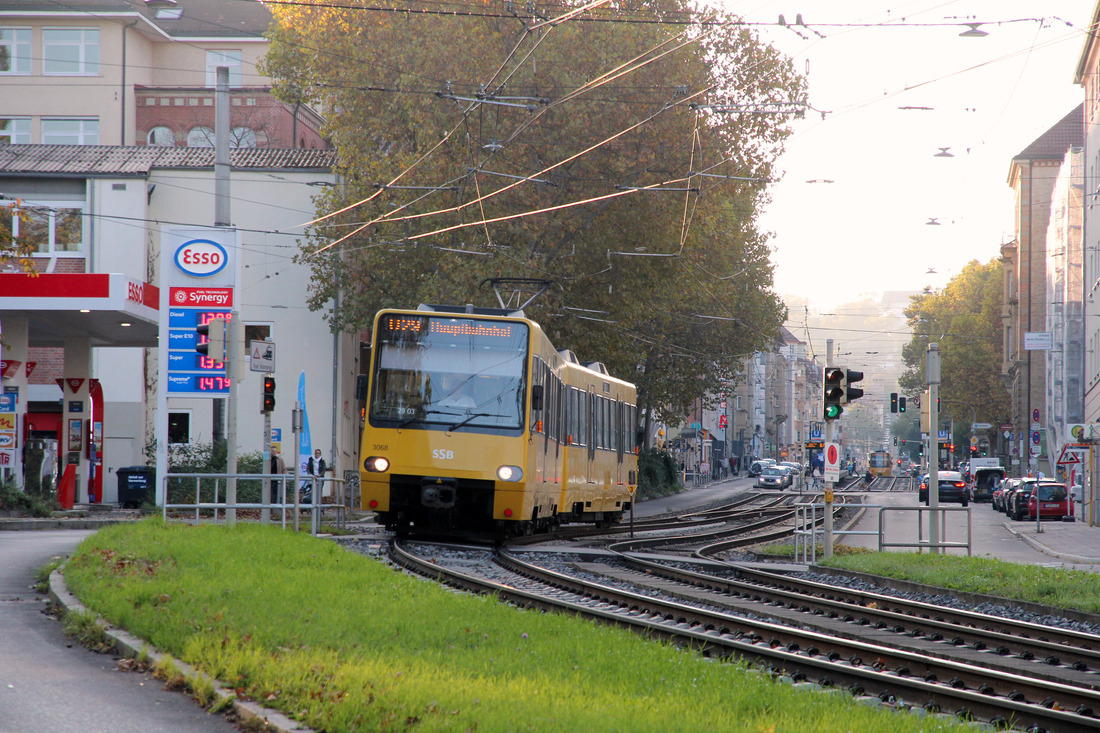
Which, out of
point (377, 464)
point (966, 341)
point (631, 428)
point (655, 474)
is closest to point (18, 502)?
point (377, 464)

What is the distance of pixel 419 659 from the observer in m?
8.06

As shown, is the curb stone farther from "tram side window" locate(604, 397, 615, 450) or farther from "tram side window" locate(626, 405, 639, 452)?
"tram side window" locate(626, 405, 639, 452)

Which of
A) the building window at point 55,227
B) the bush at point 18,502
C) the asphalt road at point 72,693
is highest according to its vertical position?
the building window at point 55,227

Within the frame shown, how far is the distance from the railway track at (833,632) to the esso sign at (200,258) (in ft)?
20.9

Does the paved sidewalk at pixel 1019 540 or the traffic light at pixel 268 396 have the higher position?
the traffic light at pixel 268 396

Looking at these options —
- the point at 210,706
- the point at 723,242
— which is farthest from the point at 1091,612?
the point at 723,242

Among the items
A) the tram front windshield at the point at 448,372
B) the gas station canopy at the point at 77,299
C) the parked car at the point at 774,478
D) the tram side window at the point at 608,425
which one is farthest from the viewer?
the parked car at the point at 774,478

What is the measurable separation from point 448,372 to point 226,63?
4506cm

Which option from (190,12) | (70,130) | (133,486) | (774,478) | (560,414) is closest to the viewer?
(560,414)

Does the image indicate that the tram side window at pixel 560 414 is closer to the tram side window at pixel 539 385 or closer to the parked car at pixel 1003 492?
the tram side window at pixel 539 385

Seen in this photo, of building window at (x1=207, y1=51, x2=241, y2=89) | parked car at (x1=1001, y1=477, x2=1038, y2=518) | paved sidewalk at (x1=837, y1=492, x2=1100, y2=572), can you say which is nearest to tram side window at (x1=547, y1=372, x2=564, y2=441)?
paved sidewalk at (x1=837, y1=492, x2=1100, y2=572)

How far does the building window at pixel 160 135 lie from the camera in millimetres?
53594

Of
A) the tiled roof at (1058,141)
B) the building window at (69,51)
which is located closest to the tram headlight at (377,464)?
the building window at (69,51)

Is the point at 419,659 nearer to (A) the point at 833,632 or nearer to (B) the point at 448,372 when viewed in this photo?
(A) the point at 833,632
